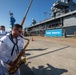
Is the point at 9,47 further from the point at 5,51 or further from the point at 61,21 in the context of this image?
the point at 61,21

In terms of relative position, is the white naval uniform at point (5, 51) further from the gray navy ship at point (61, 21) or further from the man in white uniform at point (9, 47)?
the gray navy ship at point (61, 21)

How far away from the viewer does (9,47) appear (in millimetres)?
3447

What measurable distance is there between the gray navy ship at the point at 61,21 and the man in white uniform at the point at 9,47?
3446cm

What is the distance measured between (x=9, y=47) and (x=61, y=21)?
58535mm

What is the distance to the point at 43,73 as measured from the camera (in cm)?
612

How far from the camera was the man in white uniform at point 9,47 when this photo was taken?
11.2 feet

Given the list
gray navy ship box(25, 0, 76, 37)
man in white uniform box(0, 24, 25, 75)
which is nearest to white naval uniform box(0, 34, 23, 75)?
man in white uniform box(0, 24, 25, 75)

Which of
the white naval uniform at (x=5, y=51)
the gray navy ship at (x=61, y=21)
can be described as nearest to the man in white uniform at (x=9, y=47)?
the white naval uniform at (x=5, y=51)

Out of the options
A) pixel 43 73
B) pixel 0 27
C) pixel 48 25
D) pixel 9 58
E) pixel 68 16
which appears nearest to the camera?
pixel 9 58

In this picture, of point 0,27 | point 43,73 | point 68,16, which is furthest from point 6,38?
point 68,16

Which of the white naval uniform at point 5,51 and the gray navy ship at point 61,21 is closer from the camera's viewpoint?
the white naval uniform at point 5,51

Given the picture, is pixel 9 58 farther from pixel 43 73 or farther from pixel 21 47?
pixel 43 73

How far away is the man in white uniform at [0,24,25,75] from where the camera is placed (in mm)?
3412

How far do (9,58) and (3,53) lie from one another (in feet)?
0.64
